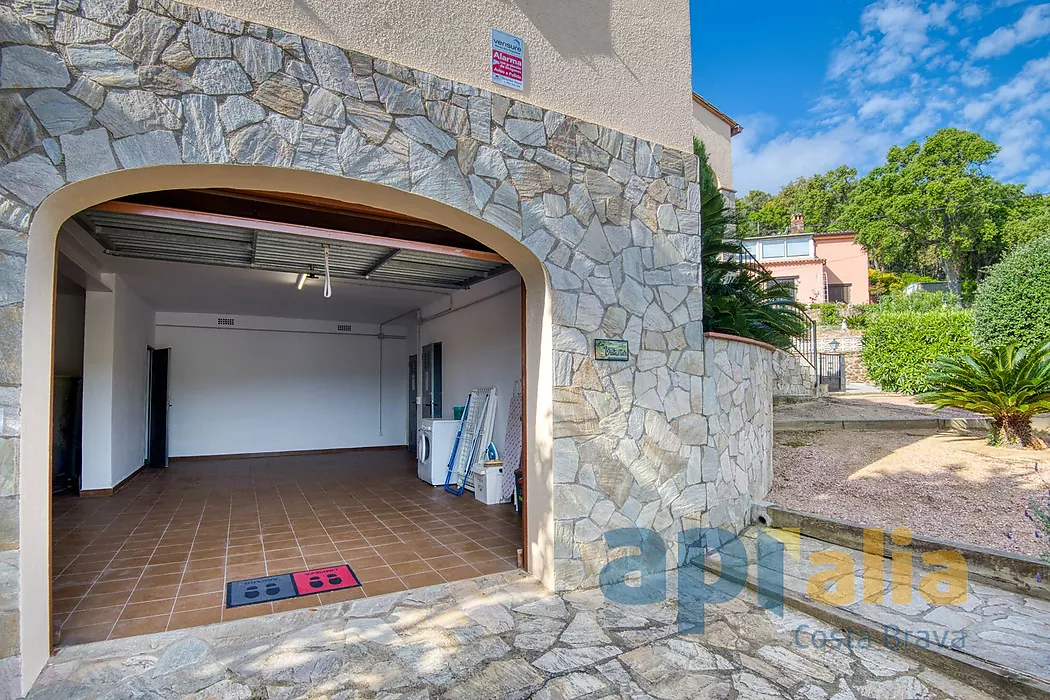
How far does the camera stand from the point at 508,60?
3.76 meters

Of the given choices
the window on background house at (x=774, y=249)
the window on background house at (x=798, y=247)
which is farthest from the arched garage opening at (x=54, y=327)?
the window on background house at (x=798, y=247)

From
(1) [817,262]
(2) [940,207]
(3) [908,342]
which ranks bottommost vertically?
(3) [908,342]

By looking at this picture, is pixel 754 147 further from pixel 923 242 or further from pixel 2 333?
pixel 2 333

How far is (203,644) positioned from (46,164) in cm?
244

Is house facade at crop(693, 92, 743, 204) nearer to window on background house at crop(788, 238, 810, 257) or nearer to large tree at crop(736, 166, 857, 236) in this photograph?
window on background house at crop(788, 238, 810, 257)

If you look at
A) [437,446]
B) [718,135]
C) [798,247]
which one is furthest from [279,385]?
[798,247]

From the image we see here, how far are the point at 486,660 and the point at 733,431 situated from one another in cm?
286

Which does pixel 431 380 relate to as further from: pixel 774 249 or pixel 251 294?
pixel 774 249

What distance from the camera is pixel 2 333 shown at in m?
2.36

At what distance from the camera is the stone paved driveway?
2520mm

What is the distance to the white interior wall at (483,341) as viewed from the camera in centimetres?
649

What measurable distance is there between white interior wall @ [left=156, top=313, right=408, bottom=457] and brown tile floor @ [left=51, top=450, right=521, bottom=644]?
7.56ft

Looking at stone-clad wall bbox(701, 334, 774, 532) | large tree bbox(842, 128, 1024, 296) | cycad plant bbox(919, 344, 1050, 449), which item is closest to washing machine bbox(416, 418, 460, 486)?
stone-clad wall bbox(701, 334, 774, 532)

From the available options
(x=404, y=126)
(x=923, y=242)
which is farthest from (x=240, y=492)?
(x=923, y=242)
